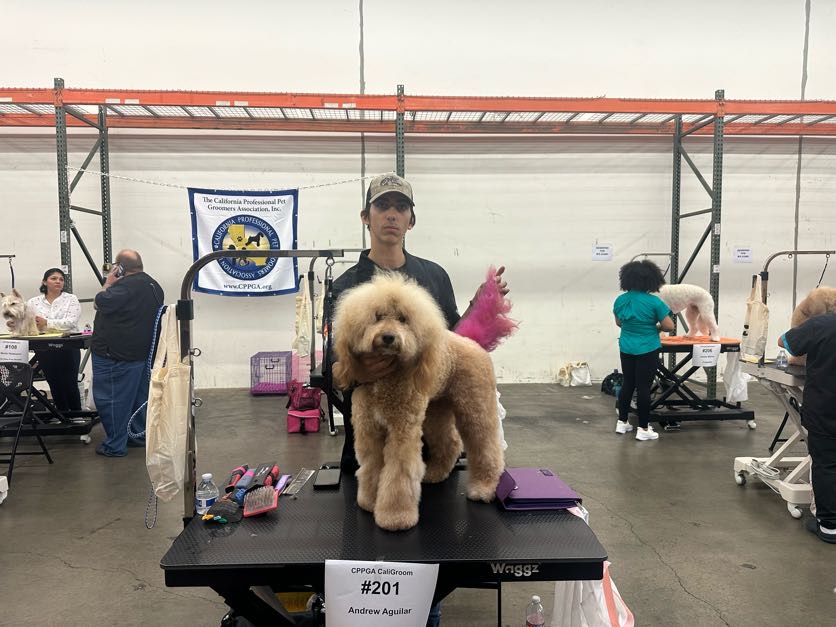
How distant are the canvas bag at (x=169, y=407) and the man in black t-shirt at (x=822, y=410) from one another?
308 cm

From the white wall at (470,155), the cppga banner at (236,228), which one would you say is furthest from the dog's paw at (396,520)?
the white wall at (470,155)

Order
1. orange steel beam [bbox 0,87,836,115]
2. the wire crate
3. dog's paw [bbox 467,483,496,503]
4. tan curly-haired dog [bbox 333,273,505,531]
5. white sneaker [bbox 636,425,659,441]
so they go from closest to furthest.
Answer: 1. tan curly-haired dog [bbox 333,273,505,531]
2. dog's paw [bbox 467,483,496,503]
3. white sneaker [bbox 636,425,659,441]
4. orange steel beam [bbox 0,87,836,115]
5. the wire crate

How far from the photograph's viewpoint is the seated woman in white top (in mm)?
4680

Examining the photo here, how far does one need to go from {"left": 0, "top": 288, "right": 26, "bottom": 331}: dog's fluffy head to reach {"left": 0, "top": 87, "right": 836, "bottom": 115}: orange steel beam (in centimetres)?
208

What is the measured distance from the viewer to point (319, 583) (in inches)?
54.1

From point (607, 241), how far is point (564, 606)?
5719mm

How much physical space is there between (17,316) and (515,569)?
4.96 meters

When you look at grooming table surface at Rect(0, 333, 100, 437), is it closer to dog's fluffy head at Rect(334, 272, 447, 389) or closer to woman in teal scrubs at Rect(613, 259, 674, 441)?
dog's fluffy head at Rect(334, 272, 447, 389)

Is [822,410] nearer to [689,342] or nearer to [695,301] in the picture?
[689,342]

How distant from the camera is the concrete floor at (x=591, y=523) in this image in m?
2.18

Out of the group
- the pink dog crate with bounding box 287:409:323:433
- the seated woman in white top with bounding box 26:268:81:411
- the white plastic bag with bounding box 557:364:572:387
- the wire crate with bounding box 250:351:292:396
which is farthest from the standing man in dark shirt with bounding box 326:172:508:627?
the white plastic bag with bounding box 557:364:572:387

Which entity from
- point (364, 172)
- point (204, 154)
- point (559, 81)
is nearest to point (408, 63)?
point (364, 172)

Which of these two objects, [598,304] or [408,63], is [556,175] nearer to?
[598,304]

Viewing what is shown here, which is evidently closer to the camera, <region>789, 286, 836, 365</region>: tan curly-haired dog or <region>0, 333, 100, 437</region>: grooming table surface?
<region>789, 286, 836, 365</region>: tan curly-haired dog
